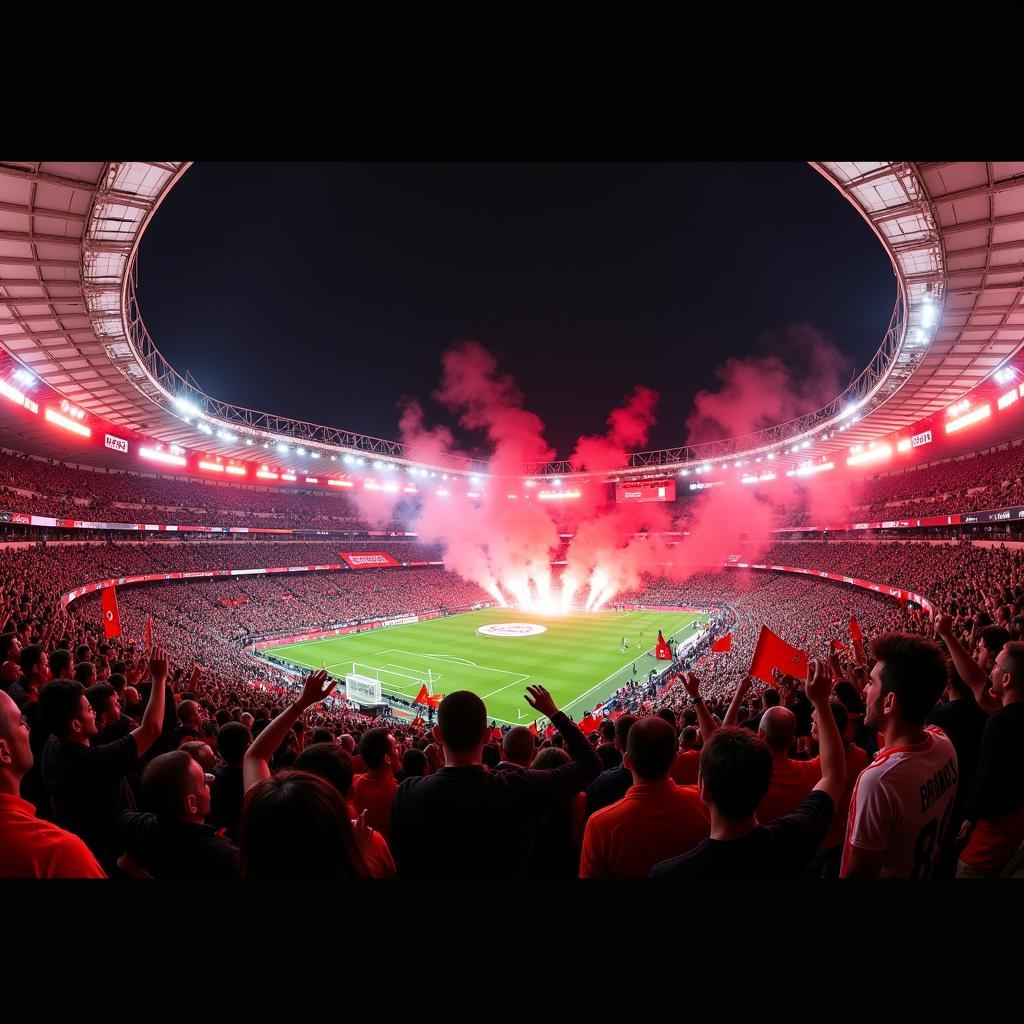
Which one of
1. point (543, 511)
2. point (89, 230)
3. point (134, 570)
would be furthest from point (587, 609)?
point (89, 230)

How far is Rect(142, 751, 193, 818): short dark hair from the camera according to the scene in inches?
92.2

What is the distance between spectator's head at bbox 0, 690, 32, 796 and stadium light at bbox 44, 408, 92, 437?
29.4m

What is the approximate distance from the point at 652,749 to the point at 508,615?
158 ft

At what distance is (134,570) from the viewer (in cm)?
3584

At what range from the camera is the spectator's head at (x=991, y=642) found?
4695mm

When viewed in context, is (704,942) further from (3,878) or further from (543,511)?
(543,511)

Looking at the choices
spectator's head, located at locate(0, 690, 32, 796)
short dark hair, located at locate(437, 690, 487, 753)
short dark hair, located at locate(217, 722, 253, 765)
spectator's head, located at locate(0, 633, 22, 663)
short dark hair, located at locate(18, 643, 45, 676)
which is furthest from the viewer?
spectator's head, located at locate(0, 633, 22, 663)

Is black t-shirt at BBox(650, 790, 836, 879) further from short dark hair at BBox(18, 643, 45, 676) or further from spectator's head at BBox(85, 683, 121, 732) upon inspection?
short dark hair at BBox(18, 643, 45, 676)

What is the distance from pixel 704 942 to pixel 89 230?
18.6m

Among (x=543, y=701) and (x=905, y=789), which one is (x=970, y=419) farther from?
(x=543, y=701)

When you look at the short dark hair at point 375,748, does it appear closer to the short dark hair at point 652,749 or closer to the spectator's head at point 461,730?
the spectator's head at point 461,730

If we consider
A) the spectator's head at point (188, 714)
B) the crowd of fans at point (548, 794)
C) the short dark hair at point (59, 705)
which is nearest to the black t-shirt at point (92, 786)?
the crowd of fans at point (548, 794)

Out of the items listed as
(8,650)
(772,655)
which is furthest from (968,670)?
(8,650)

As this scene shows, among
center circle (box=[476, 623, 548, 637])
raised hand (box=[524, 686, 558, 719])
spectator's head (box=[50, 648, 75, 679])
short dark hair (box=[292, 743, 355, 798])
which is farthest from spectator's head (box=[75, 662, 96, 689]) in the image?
center circle (box=[476, 623, 548, 637])
